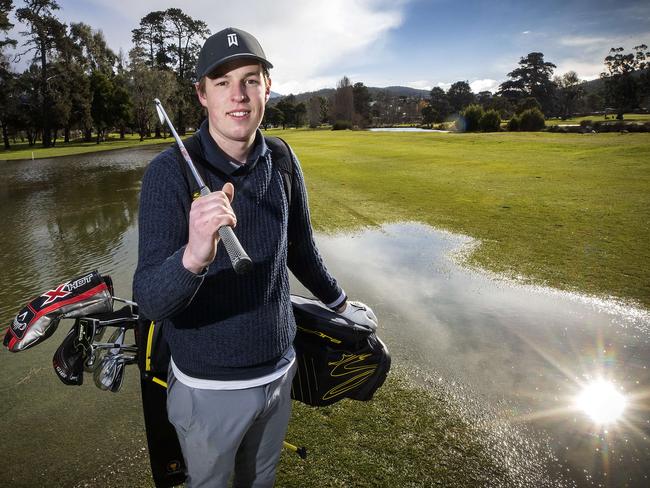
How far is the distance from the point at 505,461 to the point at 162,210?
10.4ft

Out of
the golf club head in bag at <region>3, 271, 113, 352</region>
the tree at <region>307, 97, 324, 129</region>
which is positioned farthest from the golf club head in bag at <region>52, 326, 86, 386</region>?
the tree at <region>307, 97, 324, 129</region>

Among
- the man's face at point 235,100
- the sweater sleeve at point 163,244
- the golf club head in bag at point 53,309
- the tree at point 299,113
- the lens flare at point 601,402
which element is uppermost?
the tree at point 299,113

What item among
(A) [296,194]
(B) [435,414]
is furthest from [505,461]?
(A) [296,194]

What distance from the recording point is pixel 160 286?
147 cm

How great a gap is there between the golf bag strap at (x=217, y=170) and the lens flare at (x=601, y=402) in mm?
3539

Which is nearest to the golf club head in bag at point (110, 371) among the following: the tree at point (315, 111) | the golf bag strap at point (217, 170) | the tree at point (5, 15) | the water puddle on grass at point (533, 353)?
the golf bag strap at point (217, 170)

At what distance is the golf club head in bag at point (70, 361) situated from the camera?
90.9 inches

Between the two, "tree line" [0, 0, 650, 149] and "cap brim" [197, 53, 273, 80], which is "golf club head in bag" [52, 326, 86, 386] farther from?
"tree line" [0, 0, 650, 149]

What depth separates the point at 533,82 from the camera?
104812mm

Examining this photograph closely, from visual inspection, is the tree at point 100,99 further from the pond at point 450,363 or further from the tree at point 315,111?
the tree at point 315,111

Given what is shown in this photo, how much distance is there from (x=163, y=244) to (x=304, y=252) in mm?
985

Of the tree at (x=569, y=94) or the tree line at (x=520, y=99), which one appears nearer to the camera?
the tree line at (x=520, y=99)

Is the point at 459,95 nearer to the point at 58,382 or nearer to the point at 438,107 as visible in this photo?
the point at 438,107

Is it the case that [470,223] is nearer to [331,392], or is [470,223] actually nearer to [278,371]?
[331,392]
